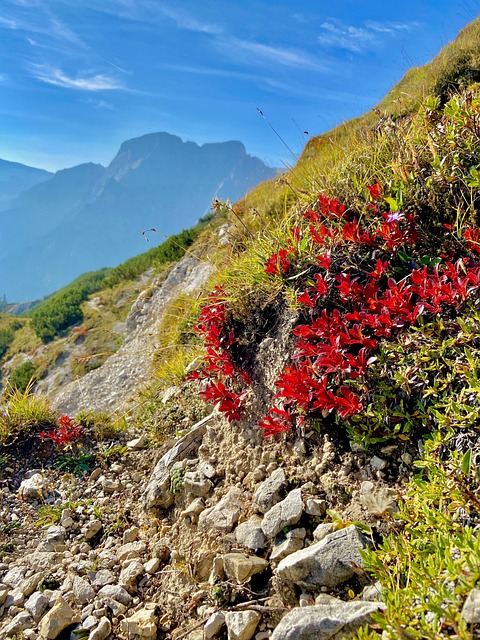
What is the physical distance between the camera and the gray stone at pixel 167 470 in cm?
392

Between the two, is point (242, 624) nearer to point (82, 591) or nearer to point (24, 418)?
point (82, 591)

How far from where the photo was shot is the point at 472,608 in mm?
1469

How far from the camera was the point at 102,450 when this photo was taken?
5.71m

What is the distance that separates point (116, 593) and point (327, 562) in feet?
5.95

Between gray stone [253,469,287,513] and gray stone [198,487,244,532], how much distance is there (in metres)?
0.17

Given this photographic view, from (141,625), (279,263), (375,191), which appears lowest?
(141,625)

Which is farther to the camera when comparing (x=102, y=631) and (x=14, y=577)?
(x=14, y=577)

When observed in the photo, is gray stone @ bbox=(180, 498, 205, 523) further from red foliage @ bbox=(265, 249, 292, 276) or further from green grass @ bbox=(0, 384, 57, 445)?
green grass @ bbox=(0, 384, 57, 445)

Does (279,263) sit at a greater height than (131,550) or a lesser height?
greater

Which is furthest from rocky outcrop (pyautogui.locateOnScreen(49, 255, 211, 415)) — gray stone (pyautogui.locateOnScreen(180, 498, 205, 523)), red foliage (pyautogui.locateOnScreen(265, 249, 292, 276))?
gray stone (pyautogui.locateOnScreen(180, 498, 205, 523))

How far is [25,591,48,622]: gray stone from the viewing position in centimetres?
317

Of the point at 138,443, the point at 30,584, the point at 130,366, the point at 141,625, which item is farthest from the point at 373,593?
the point at 130,366

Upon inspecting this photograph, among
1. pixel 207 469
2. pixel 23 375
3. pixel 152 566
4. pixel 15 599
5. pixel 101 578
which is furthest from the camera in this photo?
pixel 23 375

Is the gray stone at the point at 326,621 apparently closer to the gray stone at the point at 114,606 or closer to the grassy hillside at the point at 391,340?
the grassy hillside at the point at 391,340
